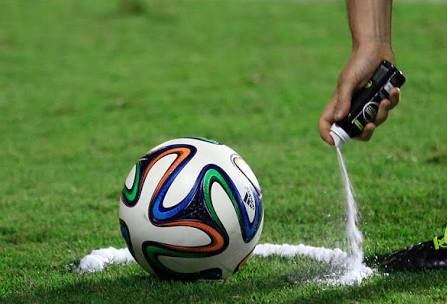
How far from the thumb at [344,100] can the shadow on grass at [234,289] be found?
2.83 ft

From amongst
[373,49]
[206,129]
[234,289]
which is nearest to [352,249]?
[234,289]

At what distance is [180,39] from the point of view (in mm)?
13617

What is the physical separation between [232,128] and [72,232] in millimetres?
3316

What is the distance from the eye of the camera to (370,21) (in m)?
4.32

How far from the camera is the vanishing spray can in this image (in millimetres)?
4363

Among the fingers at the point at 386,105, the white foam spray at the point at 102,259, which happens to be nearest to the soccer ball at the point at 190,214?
the white foam spray at the point at 102,259

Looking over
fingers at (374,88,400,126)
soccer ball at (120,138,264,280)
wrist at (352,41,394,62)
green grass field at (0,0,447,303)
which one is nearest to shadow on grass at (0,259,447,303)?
green grass field at (0,0,447,303)

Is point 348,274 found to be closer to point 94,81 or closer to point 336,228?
point 336,228

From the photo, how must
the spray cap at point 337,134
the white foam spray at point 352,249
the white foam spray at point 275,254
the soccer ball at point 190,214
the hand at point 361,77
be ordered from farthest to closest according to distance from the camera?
1. the white foam spray at point 275,254
2. the white foam spray at point 352,249
3. the soccer ball at point 190,214
4. the spray cap at point 337,134
5. the hand at point 361,77

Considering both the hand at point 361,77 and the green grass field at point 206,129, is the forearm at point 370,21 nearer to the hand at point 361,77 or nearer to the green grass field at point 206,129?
the hand at point 361,77

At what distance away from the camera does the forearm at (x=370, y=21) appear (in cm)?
432

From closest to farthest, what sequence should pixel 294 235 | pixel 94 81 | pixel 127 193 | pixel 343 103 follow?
pixel 343 103 < pixel 127 193 < pixel 294 235 < pixel 94 81

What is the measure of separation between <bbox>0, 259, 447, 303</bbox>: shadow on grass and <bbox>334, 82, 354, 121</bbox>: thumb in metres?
0.86

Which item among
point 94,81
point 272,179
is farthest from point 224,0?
point 272,179
